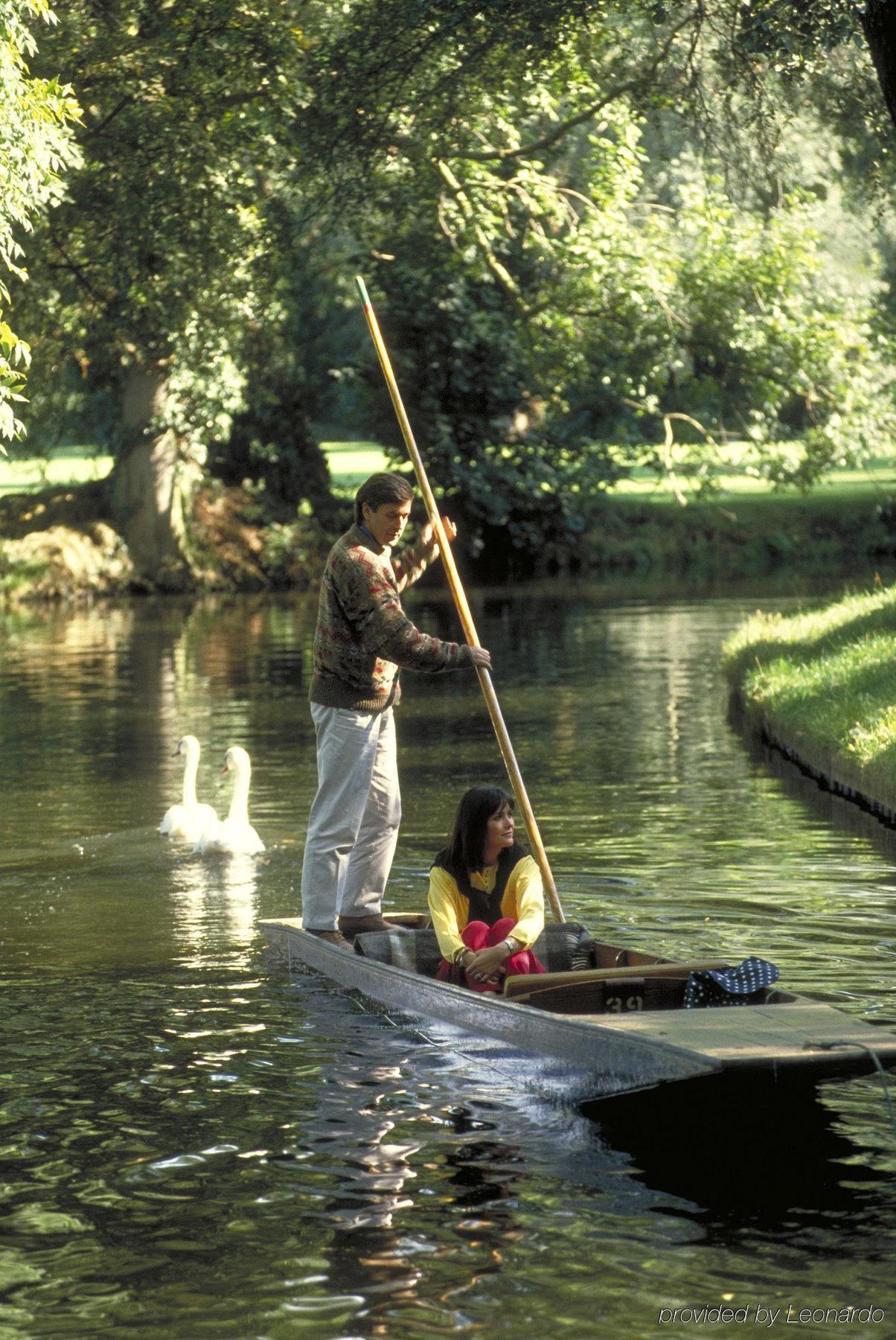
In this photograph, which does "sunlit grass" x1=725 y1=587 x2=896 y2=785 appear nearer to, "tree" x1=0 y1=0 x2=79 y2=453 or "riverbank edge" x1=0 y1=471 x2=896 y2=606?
"tree" x1=0 y1=0 x2=79 y2=453

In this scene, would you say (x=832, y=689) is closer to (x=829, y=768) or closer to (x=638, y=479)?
(x=829, y=768)

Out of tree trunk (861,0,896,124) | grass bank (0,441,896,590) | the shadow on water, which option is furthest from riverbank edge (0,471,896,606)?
the shadow on water

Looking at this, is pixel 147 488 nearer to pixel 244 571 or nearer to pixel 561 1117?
pixel 244 571

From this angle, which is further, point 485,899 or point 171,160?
point 171,160

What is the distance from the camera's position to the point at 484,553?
43812 mm

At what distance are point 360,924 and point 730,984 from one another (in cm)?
257

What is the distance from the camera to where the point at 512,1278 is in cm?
551

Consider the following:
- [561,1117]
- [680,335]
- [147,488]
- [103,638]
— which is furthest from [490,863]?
[147,488]

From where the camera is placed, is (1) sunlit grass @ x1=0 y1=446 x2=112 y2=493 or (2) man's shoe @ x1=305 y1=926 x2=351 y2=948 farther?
(1) sunlit grass @ x1=0 y1=446 x2=112 y2=493

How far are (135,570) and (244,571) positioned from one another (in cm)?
243

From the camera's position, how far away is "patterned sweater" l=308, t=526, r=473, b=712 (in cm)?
880

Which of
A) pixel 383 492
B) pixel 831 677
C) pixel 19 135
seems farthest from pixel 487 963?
pixel 831 677

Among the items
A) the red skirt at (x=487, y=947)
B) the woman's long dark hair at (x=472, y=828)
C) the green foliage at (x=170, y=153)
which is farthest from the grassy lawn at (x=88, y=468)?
the red skirt at (x=487, y=947)

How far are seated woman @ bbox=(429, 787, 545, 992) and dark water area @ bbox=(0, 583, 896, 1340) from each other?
1.21 ft
